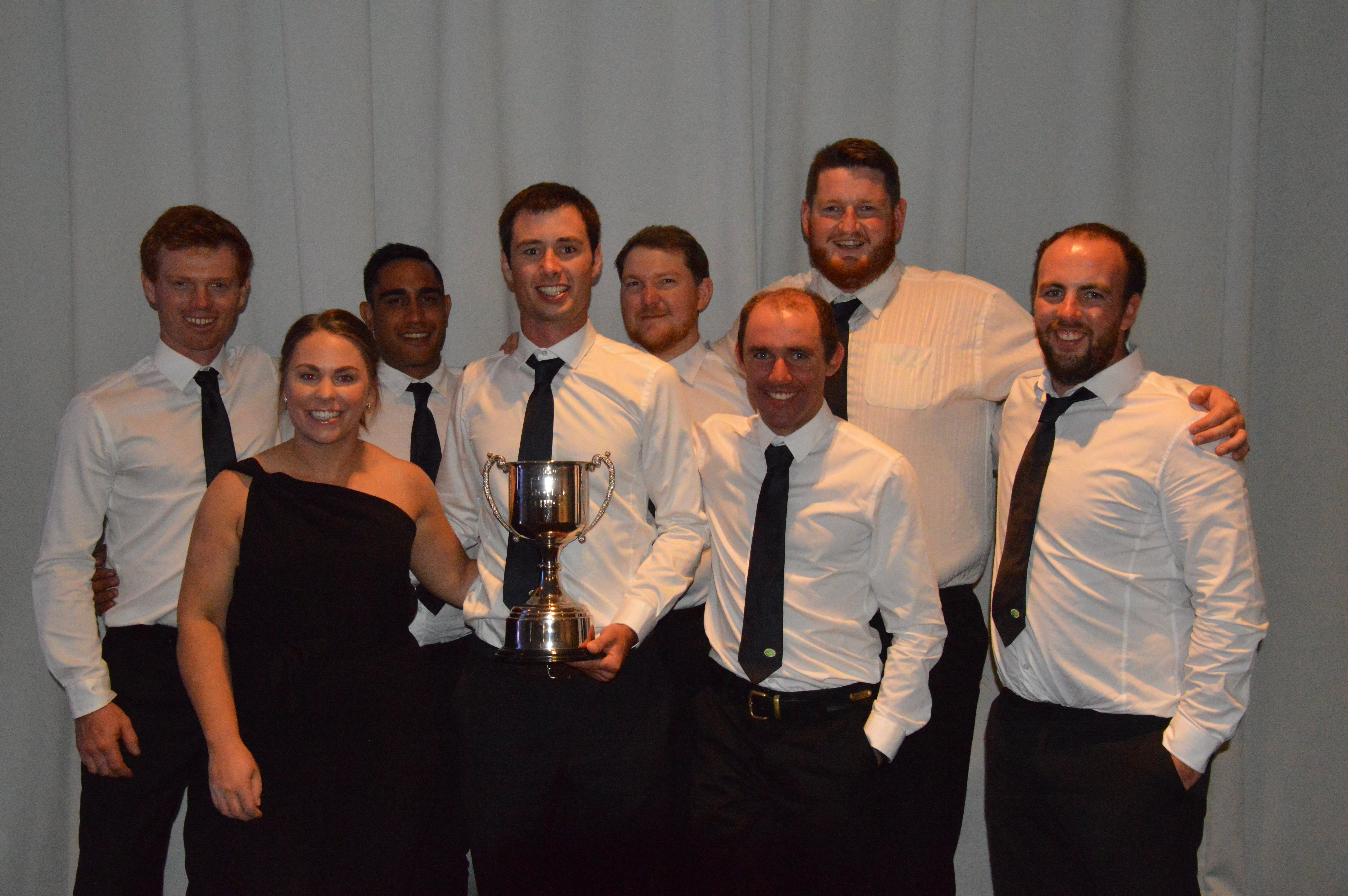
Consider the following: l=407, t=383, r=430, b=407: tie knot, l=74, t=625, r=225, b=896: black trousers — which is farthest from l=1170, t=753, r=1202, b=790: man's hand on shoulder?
l=74, t=625, r=225, b=896: black trousers

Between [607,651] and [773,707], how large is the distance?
396 mm

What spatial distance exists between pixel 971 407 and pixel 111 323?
2.93m

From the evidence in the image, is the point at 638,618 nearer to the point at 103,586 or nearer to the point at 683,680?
the point at 683,680

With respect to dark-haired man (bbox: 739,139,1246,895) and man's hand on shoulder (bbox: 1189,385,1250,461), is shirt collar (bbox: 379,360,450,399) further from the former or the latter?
man's hand on shoulder (bbox: 1189,385,1250,461)

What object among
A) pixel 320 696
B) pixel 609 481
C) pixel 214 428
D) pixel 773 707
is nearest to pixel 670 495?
pixel 609 481

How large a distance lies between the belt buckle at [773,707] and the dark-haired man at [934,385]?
54cm

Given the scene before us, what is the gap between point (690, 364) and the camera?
2.96m

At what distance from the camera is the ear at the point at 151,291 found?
2.65 m

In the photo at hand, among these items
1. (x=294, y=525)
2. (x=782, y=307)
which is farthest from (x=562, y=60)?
(x=294, y=525)

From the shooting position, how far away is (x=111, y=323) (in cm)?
346

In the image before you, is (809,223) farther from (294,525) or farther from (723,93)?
(294,525)

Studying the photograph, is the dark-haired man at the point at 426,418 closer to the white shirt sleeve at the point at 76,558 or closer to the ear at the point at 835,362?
the white shirt sleeve at the point at 76,558

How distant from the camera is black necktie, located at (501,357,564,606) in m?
2.24

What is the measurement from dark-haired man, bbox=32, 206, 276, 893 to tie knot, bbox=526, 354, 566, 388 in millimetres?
→ 859
